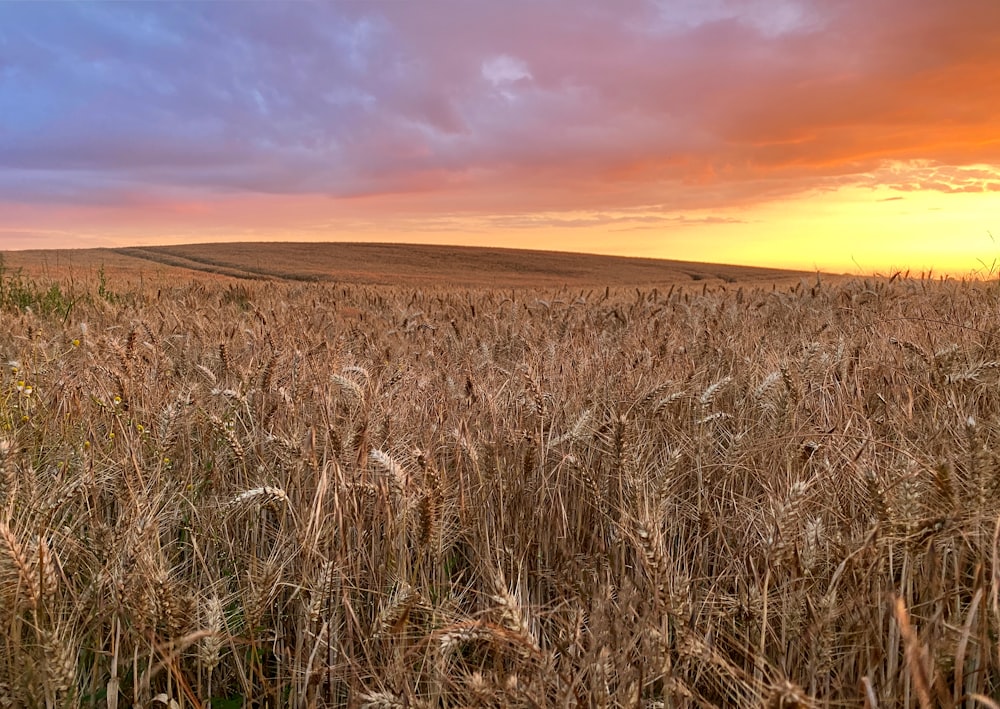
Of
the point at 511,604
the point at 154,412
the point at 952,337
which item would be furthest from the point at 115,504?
the point at 952,337

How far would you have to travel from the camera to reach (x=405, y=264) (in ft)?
141

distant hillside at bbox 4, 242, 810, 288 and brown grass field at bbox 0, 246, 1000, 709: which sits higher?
distant hillside at bbox 4, 242, 810, 288

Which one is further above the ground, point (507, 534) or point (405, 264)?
point (405, 264)

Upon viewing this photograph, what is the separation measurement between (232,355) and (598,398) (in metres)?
2.32

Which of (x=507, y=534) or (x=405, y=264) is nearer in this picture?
(x=507, y=534)

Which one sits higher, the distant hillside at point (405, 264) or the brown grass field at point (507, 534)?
the distant hillside at point (405, 264)

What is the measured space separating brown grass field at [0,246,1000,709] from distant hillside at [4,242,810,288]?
2771 centimetres

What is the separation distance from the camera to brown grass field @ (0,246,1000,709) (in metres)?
1.34

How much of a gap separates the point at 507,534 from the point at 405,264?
41797mm

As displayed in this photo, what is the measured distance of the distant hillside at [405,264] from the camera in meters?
35.0

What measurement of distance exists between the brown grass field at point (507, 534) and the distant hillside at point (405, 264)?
2771cm

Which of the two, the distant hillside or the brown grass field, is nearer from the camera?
the brown grass field

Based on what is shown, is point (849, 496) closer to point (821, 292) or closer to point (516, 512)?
point (516, 512)

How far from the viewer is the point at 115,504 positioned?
8.05 feet
